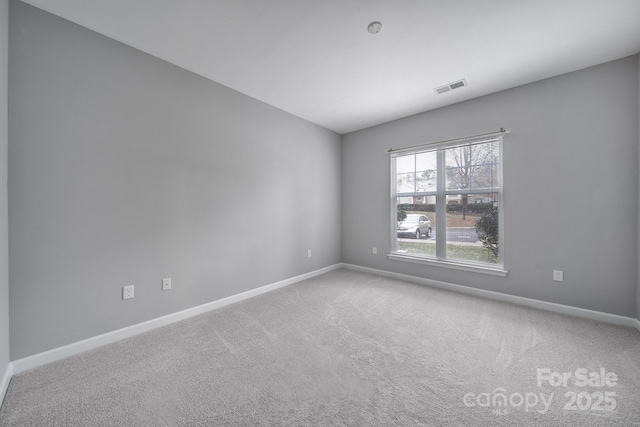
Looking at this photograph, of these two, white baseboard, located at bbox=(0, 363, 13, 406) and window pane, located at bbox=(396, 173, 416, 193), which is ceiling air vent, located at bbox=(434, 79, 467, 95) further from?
white baseboard, located at bbox=(0, 363, 13, 406)

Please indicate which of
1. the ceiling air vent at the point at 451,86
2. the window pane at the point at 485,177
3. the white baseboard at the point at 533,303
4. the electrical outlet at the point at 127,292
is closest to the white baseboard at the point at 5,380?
the electrical outlet at the point at 127,292

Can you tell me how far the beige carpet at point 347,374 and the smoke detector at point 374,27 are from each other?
2622mm

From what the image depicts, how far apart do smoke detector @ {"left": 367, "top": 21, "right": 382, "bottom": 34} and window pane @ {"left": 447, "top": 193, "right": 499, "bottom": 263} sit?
7.85ft

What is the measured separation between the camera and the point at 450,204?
341 cm

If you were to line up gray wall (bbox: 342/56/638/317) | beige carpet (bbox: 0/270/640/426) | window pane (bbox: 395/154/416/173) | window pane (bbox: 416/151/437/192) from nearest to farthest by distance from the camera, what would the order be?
beige carpet (bbox: 0/270/640/426) < gray wall (bbox: 342/56/638/317) < window pane (bbox: 416/151/437/192) < window pane (bbox: 395/154/416/173)

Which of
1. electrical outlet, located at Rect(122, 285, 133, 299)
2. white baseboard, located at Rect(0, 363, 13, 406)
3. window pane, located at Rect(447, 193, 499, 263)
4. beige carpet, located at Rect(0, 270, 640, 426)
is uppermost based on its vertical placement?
window pane, located at Rect(447, 193, 499, 263)

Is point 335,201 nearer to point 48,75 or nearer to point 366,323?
point 366,323

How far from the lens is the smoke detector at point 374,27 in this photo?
188 centimetres

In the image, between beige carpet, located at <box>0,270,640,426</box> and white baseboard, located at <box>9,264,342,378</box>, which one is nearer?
beige carpet, located at <box>0,270,640,426</box>

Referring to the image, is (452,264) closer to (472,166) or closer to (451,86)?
(472,166)

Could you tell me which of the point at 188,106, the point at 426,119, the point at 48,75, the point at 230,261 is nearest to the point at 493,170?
the point at 426,119

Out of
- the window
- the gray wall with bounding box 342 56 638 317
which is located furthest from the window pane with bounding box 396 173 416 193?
the gray wall with bounding box 342 56 638 317

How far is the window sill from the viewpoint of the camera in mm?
2974

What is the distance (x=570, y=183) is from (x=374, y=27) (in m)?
2.61
